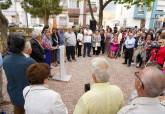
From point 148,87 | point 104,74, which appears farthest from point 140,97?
point 104,74

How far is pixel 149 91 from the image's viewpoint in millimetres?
1700

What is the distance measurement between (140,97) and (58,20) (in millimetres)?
38140

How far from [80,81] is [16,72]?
437cm

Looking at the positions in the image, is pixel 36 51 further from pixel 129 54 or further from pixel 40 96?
pixel 129 54

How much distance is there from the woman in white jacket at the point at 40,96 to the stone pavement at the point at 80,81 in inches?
104

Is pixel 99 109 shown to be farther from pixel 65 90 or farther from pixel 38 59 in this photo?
pixel 65 90

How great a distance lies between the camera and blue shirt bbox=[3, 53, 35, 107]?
9.99ft

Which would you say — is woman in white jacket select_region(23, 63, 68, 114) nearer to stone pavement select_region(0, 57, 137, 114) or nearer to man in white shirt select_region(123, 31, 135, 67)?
stone pavement select_region(0, 57, 137, 114)

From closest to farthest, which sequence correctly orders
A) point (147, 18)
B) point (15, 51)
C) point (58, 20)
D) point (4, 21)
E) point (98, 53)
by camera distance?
point (15, 51) < point (4, 21) < point (98, 53) < point (147, 18) < point (58, 20)

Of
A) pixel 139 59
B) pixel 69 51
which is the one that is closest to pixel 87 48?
pixel 69 51

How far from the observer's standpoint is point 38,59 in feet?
17.0

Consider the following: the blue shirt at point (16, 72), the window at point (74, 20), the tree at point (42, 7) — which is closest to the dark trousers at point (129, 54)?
the blue shirt at point (16, 72)

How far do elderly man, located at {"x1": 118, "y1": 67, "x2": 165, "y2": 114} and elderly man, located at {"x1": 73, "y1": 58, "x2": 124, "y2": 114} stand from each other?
0.56 meters

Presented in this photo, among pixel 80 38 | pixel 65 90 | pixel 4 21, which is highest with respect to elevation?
pixel 4 21
